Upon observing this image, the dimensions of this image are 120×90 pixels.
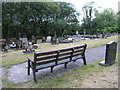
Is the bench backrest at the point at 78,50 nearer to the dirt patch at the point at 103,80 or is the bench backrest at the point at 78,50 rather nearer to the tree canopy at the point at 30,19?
the dirt patch at the point at 103,80

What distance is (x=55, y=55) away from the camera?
5270 mm

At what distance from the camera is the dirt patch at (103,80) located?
14.5ft

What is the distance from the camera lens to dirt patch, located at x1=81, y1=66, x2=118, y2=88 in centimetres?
442

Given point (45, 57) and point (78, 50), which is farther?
point (78, 50)

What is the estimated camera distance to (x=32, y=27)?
3756 centimetres

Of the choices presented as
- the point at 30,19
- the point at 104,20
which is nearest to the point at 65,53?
the point at 30,19

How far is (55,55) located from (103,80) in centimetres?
159

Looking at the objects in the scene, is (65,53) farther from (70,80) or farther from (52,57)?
(70,80)

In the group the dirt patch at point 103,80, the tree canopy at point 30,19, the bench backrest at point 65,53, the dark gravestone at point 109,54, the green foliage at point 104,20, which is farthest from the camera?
the green foliage at point 104,20

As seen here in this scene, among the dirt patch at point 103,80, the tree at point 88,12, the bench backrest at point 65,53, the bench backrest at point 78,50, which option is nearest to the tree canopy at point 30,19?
the tree at point 88,12

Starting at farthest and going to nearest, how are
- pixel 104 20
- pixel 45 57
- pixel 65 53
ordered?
pixel 104 20 < pixel 65 53 < pixel 45 57

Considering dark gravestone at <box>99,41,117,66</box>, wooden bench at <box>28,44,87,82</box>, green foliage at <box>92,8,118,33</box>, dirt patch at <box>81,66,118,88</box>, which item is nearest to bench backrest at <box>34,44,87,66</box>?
wooden bench at <box>28,44,87,82</box>

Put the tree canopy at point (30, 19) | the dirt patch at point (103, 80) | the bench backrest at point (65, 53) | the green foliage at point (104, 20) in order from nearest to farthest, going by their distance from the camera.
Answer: the dirt patch at point (103, 80)
the bench backrest at point (65, 53)
the tree canopy at point (30, 19)
the green foliage at point (104, 20)

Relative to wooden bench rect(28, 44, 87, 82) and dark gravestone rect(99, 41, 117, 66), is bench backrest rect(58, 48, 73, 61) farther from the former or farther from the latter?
dark gravestone rect(99, 41, 117, 66)
